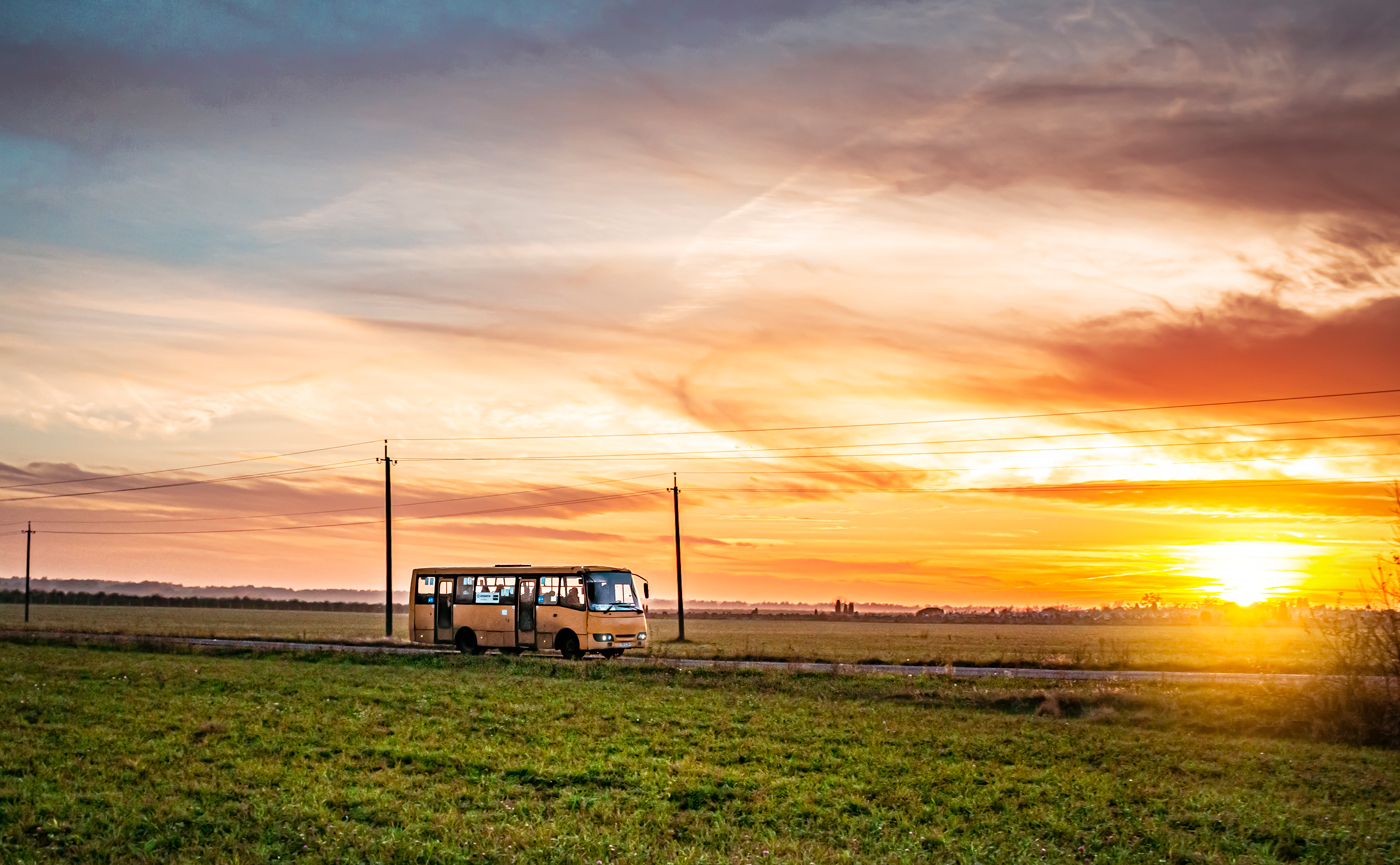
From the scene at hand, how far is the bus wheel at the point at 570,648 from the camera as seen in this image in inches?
1692

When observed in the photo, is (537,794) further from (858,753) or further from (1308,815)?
(1308,815)

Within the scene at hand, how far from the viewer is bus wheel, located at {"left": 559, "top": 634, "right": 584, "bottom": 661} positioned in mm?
42969

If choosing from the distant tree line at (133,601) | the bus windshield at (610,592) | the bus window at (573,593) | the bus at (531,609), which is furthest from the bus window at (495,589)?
the distant tree line at (133,601)

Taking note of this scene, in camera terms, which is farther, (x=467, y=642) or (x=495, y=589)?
(x=467, y=642)

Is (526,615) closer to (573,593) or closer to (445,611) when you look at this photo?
(573,593)

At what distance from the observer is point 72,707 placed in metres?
24.5

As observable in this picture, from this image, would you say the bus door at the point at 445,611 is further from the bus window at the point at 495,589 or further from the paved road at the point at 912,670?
the paved road at the point at 912,670

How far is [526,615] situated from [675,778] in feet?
93.4

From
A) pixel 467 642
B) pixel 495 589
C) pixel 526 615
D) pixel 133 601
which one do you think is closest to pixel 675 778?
pixel 526 615

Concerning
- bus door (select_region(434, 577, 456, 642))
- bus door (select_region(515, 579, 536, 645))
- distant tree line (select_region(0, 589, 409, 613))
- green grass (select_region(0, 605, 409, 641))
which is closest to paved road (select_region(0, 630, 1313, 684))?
bus door (select_region(434, 577, 456, 642))

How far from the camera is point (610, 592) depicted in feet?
144

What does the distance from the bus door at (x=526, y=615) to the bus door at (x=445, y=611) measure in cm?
397

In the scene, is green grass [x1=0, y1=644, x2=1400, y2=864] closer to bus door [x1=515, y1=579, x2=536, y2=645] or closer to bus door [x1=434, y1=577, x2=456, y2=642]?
bus door [x1=515, y1=579, x2=536, y2=645]

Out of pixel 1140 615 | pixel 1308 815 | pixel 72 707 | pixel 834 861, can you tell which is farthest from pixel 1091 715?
pixel 1140 615
